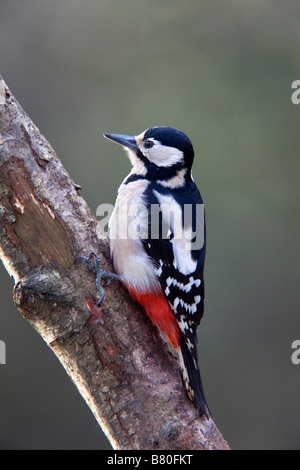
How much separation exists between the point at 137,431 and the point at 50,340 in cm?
40

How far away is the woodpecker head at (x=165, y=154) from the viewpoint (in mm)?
2387

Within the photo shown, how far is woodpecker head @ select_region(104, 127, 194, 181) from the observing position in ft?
7.83

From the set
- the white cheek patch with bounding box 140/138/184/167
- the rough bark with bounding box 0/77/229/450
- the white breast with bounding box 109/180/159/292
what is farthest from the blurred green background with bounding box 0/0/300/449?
the rough bark with bounding box 0/77/229/450

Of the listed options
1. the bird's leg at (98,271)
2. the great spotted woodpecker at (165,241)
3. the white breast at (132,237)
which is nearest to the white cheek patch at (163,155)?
the great spotted woodpecker at (165,241)

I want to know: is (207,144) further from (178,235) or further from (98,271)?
(98,271)

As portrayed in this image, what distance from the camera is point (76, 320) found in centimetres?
177

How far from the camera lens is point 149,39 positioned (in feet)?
17.3

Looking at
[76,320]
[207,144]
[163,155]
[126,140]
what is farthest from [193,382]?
[207,144]

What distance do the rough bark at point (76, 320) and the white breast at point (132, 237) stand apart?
25cm

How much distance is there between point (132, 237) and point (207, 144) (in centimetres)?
282

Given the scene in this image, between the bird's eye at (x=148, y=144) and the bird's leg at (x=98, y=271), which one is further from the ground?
the bird's eye at (x=148, y=144)

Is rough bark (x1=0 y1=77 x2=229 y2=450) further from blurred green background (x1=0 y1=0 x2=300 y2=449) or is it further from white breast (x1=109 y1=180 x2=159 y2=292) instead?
blurred green background (x1=0 y1=0 x2=300 y2=449)

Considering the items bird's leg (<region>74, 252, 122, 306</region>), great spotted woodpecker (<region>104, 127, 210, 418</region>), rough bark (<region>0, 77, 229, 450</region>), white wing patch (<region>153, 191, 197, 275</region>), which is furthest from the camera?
white wing patch (<region>153, 191, 197, 275</region>)

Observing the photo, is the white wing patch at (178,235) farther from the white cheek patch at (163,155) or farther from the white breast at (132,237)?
the white cheek patch at (163,155)
